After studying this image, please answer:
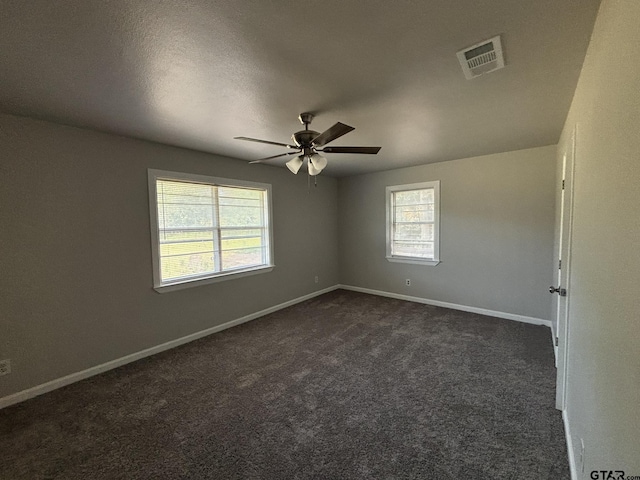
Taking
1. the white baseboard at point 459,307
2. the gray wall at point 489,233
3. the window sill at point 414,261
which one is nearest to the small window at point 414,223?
the window sill at point 414,261

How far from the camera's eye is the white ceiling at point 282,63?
129 cm

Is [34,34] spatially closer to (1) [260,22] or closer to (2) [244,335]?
(1) [260,22]

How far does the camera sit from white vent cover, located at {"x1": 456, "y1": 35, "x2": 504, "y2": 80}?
1.56 m

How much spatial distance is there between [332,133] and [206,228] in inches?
95.5

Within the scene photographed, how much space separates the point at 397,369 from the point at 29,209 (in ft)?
12.2

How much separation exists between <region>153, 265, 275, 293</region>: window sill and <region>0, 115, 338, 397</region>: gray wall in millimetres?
91

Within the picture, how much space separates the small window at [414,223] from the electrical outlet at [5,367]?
5.01 m

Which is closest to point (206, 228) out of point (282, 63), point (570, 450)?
point (282, 63)

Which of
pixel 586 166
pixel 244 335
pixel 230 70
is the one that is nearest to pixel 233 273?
pixel 244 335

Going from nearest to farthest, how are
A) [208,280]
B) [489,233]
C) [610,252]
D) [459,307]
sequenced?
[610,252], [208,280], [489,233], [459,307]

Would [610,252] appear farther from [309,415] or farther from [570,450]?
[309,415]

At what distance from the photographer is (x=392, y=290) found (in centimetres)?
536

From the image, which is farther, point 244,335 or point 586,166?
point 244,335

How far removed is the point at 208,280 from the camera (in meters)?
3.76
